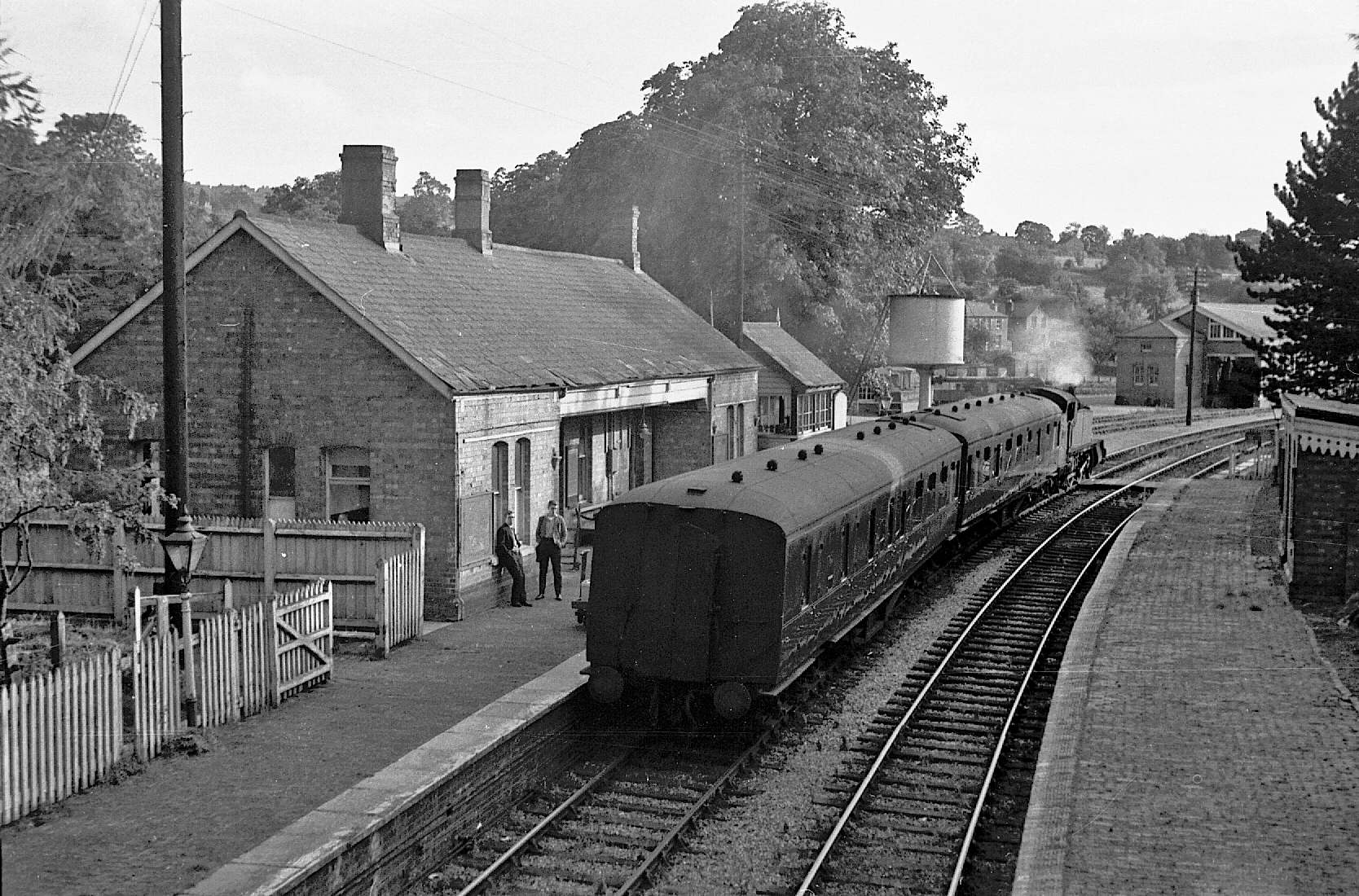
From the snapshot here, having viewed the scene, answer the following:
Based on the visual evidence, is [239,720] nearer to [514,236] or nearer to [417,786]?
[417,786]

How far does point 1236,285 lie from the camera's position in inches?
6629

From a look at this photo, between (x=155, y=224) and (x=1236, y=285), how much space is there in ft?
512

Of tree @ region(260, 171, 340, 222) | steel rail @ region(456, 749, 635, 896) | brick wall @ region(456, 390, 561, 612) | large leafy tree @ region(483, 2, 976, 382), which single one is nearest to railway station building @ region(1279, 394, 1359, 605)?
brick wall @ region(456, 390, 561, 612)

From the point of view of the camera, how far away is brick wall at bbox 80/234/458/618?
18641mm

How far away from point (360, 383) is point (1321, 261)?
18.8 metres

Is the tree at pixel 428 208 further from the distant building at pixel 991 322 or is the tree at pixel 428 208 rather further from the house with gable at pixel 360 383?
the house with gable at pixel 360 383

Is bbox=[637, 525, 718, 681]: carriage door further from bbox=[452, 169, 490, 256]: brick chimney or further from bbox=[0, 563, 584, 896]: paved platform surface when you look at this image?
bbox=[452, 169, 490, 256]: brick chimney

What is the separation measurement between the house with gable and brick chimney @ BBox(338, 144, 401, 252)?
0.09 ft

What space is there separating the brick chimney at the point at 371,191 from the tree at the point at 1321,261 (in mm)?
17313

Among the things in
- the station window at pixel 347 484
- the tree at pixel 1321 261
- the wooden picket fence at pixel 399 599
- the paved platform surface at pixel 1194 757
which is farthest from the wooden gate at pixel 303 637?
the tree at pixel 1321 261

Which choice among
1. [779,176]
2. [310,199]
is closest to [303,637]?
[779,176]

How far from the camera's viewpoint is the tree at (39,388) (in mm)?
11461

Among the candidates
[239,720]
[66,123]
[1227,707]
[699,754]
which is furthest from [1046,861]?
[66,123]

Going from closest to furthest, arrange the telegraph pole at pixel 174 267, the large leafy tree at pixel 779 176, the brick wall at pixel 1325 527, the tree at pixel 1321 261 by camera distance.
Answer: the telegraph pole at pixel 174 267 → the brick wall at pixel 1325 527 → the tree at pixel 1321 261 → the large leafy tree at pixel 779 176
